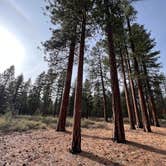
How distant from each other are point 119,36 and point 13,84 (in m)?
40.8

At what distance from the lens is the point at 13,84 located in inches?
1761

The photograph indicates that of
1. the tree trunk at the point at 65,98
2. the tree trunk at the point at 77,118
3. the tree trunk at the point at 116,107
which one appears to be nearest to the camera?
the tree trunk at the point at 77,118

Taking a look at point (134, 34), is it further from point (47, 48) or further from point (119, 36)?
point (47, 48)

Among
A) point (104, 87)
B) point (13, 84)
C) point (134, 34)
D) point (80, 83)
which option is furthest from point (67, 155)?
point (13, 84)

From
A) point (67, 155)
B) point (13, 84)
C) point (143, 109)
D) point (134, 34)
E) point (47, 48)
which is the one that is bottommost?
point (67, 155)

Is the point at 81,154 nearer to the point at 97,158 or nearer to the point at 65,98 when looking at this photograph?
the point at 97,158

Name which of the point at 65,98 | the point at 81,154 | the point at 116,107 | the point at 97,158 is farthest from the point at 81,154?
the point at 65,98

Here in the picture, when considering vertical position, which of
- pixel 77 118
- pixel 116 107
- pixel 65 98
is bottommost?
pixel 77 118

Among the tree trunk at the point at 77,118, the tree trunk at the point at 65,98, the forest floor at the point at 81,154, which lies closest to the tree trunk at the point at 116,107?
the forest floor at the point at 81,154

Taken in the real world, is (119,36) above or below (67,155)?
above

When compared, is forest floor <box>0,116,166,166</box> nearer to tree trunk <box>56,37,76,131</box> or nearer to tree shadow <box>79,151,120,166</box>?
tree shadow <box>79,151,120,166</box>

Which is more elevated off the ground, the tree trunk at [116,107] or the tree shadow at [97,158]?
the tree trunk at [116,107]

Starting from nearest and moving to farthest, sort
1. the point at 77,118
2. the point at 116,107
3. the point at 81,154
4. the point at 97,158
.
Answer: the point at 97,158 < the point at 81,154 < the point at 77,118 < the point at 116,107

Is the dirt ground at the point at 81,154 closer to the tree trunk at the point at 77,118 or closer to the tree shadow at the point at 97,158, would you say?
the tree shadow at the point at 97,158
